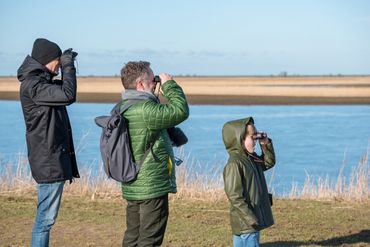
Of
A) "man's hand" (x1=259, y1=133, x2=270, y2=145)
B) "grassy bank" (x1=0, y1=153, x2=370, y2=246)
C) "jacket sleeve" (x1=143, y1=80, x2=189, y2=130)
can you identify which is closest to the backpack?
"jacket sleeve" (x1=143, y1=80, x2=189, y2=130)

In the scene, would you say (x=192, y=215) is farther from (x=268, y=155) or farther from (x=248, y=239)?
(x=248, y=239)

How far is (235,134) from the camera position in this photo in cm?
496

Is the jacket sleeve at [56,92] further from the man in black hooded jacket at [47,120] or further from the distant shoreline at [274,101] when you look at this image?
the distant shoreline at [274,101]

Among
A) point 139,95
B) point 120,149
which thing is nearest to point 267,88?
point 139,95

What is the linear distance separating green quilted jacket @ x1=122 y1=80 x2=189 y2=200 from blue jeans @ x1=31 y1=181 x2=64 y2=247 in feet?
1.94

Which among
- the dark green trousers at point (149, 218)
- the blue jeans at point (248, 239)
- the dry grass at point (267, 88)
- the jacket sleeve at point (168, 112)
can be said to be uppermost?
the jacket sleeve at point (168, 112)

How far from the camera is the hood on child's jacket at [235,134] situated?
Result: 195 inches

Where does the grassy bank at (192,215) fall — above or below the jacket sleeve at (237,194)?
below

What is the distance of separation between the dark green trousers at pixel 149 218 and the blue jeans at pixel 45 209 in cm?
56

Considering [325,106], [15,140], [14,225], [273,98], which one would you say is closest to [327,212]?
[14,225]

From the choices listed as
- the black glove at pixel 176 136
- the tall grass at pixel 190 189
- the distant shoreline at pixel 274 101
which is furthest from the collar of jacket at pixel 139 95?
the distant shoreline at pixel 274 101

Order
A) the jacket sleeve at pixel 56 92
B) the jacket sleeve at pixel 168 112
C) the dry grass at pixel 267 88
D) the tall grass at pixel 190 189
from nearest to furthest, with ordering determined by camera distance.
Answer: the jacket sleeve at pixel 168 112
the jacket sleeve at pixel 56 92
the tall grass at pixel 190 189
the dry grass at pixel 267 88

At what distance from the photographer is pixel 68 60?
16.7 ft

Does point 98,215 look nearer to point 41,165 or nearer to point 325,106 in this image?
point 41,165
